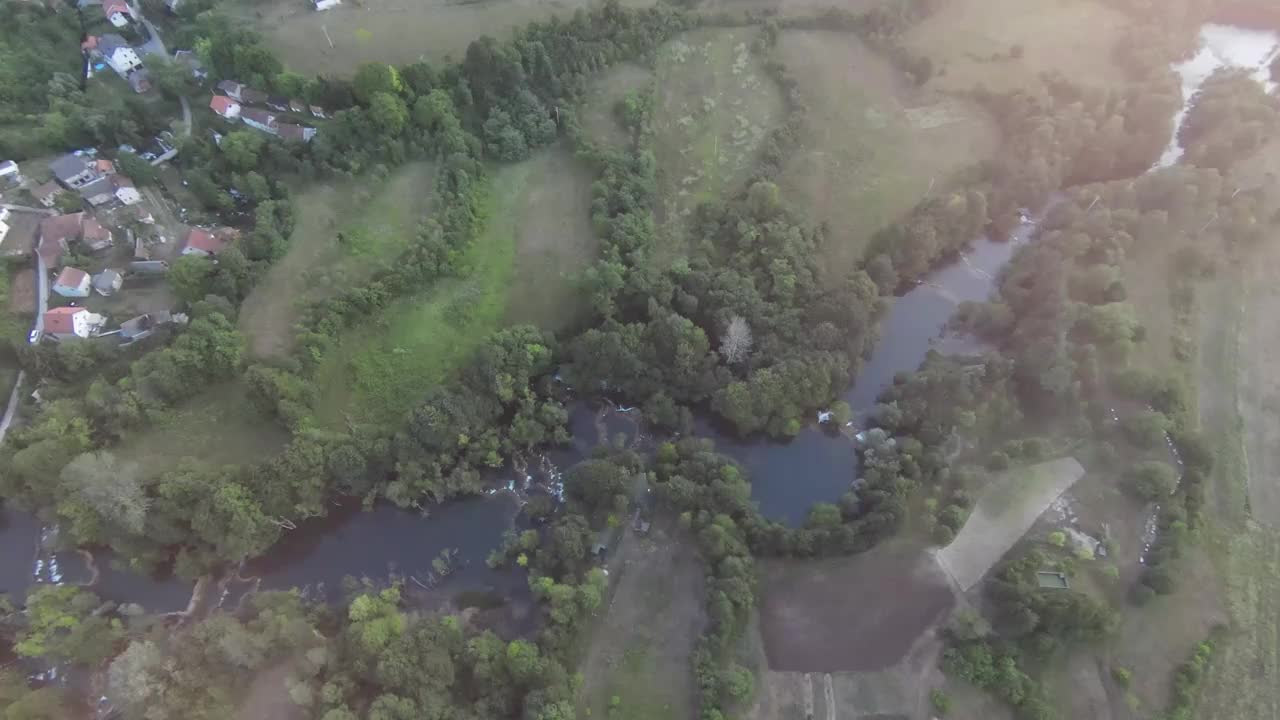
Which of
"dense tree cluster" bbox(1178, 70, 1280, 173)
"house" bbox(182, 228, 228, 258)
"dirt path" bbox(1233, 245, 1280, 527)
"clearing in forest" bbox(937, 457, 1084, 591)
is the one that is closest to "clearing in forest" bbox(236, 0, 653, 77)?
"house" bbox(182, 228, 228, 258)

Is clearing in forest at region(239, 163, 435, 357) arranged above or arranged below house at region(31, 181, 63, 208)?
below

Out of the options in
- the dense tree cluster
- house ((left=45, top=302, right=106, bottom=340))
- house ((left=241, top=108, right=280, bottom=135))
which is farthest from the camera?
the dense tree cluster

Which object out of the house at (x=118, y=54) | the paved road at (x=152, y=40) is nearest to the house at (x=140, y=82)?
the house at (x=118, y=54)

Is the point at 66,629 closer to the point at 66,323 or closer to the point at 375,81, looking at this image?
the point at 66,323

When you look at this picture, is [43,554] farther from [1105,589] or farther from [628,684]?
[1105,589]

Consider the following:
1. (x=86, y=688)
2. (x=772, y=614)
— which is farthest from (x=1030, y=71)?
(x=86, y=688)

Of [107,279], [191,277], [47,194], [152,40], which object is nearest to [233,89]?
[152,40]

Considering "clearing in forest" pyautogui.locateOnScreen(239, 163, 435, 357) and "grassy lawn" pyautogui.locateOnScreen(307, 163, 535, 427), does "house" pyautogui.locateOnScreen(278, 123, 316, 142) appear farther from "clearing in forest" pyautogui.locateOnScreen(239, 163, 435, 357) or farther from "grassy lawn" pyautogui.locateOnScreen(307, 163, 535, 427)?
"grassy lawn" pyautogui.locateOnScreen(307, 163, 535, 427)

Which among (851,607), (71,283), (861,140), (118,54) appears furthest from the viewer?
(118,54)
